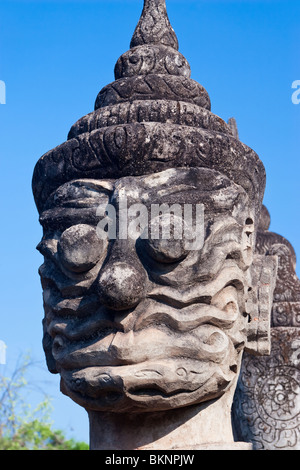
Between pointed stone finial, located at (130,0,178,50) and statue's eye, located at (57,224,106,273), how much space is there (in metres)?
1.64

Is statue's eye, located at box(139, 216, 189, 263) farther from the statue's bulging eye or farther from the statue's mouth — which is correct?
the statue's mouth

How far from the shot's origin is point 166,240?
3223 mm

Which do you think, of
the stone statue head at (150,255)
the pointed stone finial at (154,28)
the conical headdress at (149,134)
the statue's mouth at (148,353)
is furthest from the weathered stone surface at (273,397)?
the pointed stone finial at (154,28)

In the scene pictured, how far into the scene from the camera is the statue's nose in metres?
3.14

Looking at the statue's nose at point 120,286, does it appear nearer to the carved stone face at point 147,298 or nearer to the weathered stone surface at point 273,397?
the carved stone face at point 147,298

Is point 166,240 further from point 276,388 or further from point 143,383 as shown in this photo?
point 276,388

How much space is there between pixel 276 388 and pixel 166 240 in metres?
2.79

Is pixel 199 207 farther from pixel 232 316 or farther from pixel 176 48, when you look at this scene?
Result: pixel 176 48

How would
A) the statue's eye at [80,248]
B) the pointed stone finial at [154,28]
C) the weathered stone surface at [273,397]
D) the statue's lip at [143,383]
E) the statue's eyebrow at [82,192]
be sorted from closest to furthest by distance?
1. the statue's lip at [143,383]
2. the statue's eye at [80,248]
3. the statue's eyebrow at [82,192]
4. the pointed stone finial at [154,28]
5. the weathered stone surface at [273,397]

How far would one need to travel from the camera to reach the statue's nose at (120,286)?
10.3 ft

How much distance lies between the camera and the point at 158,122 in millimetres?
3648

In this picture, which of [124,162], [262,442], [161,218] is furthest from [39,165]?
[262,442]

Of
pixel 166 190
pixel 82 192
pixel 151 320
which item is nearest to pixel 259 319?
pixel 151 320

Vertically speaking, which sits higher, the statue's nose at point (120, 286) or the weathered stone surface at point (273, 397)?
the statue's nose at point (120, 286)
